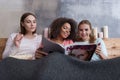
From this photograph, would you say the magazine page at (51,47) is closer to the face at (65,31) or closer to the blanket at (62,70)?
the blanket at (62,70)

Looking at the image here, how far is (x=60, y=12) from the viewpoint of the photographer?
2.21m

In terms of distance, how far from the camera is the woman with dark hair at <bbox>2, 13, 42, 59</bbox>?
74.5 inches

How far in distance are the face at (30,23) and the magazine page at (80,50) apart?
89 centimetres

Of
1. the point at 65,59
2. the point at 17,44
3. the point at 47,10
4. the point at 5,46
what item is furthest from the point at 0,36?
the point at 65,59

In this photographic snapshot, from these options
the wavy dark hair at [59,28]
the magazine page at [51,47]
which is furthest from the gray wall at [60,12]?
A: the magazine page at [51,47]

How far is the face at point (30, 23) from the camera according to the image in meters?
1.96

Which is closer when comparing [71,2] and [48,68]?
[48,68]

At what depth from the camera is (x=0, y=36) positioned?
2105 millimetres

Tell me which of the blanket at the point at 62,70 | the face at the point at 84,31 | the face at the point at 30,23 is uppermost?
the face at the point at 30,23

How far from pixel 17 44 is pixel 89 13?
2.62 feet

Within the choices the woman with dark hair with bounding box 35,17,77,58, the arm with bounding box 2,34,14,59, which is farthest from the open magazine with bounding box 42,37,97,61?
the arm with bounding box 2,34,14,59

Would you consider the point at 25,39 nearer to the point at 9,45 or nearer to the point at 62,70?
the point at 9,45

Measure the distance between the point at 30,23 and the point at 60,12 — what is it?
369mm

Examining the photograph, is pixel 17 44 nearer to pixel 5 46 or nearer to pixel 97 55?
pixel 5 46
